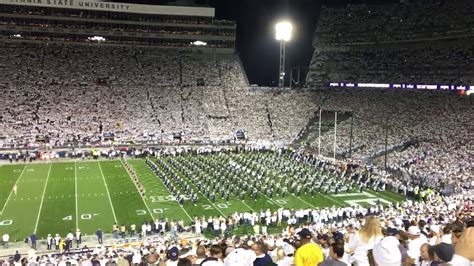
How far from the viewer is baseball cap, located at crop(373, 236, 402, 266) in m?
4.82

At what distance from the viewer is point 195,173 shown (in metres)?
26.8

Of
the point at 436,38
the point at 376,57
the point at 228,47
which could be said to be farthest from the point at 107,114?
the point at 436,38

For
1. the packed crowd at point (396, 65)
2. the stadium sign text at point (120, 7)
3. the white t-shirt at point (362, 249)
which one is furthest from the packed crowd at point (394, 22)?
the white t-shirt at point (362, 249)

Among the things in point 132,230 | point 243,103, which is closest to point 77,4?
point 243,103

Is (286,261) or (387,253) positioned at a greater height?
(387,253)

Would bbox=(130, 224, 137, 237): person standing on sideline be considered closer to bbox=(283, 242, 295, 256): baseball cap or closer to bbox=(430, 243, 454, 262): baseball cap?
bbox=(283, 242, 295, 256): baseball cap

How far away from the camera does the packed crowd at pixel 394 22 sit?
4238cm

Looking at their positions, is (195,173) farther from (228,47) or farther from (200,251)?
(228,47)

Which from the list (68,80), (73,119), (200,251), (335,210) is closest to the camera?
(200,251)

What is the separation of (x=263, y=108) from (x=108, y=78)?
16.3m

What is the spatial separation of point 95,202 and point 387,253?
19153 millimetres

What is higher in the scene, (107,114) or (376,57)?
(376,57)

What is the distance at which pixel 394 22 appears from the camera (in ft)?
159

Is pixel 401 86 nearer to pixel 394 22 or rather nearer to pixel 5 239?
pixel 394 22
